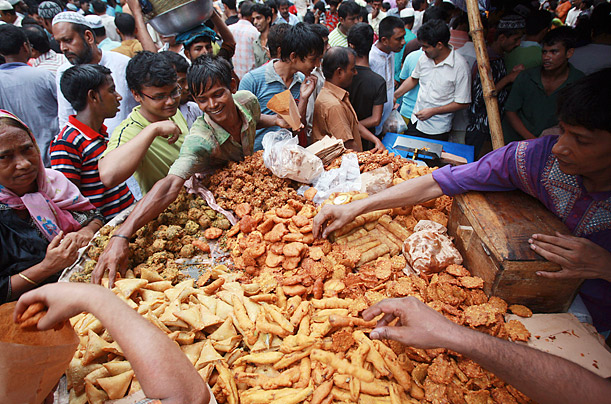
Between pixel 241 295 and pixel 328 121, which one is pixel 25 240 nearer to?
pixel 241 295

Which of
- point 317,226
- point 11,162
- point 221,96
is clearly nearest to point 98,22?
point 221,96

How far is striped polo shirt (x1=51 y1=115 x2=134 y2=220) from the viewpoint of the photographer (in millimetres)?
2557

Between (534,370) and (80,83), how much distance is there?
11.9 feet

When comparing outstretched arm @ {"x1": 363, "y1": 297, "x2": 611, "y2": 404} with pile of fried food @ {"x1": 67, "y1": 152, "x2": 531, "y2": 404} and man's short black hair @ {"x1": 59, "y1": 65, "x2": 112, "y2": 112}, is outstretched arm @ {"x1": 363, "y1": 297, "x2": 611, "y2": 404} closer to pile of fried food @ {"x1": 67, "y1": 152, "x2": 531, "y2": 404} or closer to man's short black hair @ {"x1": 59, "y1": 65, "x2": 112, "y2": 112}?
pile of fried food @ {"x1": 67, "y1": 152, "x2": 531, "y2": 404}

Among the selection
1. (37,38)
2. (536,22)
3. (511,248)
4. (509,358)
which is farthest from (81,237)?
(536,22)

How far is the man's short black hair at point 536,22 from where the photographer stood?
16.0 ft

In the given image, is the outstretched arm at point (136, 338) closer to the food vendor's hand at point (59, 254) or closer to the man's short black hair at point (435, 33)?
the food vendor's hand at point (59, 254)

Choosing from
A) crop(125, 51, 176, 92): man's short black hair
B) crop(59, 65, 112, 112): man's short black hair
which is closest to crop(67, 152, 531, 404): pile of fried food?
crop(125, 51, 176, 92): man's short black hair

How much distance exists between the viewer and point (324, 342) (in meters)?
1.62

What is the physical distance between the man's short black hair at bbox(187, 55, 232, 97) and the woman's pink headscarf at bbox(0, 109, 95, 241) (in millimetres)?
1137

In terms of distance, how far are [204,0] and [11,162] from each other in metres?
2.84

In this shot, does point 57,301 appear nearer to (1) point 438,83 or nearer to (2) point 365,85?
(2) point 365,85

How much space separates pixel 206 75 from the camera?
2.53 meters

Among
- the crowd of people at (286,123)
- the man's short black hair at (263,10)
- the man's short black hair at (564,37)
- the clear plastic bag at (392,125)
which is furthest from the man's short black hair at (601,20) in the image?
the man's short black hair at (263,10)
